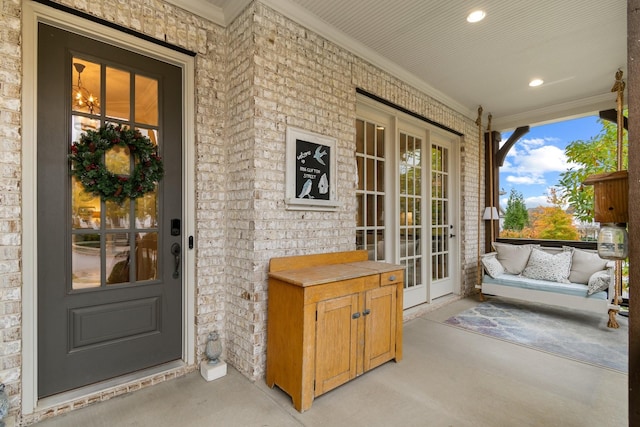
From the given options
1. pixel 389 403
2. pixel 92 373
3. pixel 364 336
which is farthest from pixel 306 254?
pixel 92 373

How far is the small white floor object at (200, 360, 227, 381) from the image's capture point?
235 cm

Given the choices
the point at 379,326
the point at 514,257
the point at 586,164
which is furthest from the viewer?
the point at 586,164

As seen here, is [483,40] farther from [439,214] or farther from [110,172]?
[110,172]

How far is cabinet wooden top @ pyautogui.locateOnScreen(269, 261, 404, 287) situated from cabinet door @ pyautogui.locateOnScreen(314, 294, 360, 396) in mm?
153

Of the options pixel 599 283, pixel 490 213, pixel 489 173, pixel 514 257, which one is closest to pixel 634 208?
pixel 599 283

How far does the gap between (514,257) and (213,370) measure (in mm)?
4357

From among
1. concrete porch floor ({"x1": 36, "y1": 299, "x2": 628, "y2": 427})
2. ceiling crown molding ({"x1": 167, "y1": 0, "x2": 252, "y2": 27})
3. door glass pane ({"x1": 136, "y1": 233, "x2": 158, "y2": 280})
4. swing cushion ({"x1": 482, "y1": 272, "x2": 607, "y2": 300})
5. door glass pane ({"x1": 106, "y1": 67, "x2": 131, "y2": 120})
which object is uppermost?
ceiling crown molding ({"x1": 167, "y1": 0, "x2": 252, "y2": 27})

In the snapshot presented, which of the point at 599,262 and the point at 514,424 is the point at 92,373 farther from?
the point at 599,262

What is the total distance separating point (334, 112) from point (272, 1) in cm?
98

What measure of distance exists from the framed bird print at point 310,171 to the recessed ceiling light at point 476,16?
154 cm

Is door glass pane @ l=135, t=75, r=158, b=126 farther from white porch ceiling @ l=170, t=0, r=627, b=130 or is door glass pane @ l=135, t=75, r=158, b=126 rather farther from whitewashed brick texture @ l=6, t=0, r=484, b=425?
white porch ceiling @ l=170, t=0, r=627, b=130

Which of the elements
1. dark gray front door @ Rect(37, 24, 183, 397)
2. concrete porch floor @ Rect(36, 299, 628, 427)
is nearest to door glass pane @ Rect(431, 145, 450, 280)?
concrete porch floor @ Rect(36, 299, 628, 427)

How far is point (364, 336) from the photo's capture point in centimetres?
238

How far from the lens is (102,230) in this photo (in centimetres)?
215
